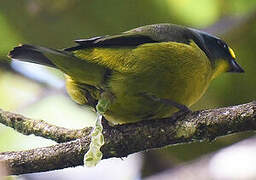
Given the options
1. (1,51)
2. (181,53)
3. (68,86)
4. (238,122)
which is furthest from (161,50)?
(1,51)

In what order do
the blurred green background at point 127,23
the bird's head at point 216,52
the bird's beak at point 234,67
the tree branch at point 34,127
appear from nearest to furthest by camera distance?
the tree branch at point 34,127
the bird's head at point 216,52
the bird's beak at point 234,67
the blurred green background at point 127,23

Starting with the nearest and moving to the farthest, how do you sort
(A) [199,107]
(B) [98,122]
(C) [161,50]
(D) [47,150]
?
1. (D) [47,150]
2. (B) [98,122]
3. (C) [161,50]
4. (A) [199,107]

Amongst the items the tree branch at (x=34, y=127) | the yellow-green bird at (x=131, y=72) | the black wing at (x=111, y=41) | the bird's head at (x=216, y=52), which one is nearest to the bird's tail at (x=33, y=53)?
the yellow-green bird at (x=131, y=72)

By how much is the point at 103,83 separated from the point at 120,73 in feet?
0.31

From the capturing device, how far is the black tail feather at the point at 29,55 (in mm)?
2506

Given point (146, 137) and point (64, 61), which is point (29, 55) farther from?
point (146, 137)

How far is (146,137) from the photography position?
2473mm

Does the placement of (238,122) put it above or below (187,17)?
above

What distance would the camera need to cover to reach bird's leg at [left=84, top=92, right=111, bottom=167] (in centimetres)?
234

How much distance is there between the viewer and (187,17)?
464 cm

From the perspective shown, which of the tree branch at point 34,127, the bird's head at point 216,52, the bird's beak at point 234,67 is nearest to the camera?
the tree branch at point 34,127

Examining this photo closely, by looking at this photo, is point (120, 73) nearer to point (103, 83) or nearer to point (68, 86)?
point (103, 83)

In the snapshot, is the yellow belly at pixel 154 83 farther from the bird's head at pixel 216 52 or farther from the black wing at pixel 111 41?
the bird's head at pixel 216 52

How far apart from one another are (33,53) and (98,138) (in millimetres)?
491
